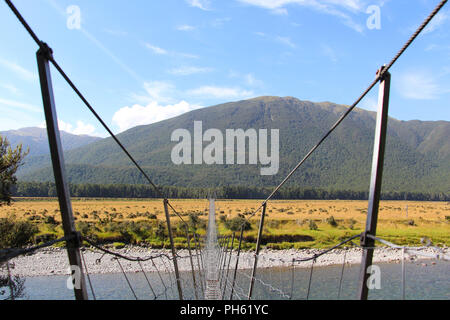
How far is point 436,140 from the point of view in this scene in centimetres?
12862

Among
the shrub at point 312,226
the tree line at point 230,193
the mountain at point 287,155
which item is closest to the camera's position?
the shrub at point 312,226

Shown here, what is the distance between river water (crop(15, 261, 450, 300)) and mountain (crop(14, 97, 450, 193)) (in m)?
59.2

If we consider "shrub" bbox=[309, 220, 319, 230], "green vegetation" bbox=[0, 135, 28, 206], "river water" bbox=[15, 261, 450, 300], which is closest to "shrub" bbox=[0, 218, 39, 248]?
"green vegetation" bbox=[0, 135, 28, 206]

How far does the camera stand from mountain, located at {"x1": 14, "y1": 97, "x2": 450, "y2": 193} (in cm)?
8250

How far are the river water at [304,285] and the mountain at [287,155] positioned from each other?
59235 mm

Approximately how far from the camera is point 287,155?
106m

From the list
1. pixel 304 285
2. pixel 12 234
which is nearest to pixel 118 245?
pixel 12 234

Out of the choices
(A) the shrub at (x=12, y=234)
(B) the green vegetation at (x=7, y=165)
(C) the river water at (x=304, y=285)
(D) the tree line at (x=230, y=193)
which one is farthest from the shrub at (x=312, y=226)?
(D) the tree line at (x=230, y=193)

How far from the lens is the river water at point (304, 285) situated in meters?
13.9

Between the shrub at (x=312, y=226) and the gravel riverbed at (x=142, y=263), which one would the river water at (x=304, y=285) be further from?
the shrub at (x=312, y=226)

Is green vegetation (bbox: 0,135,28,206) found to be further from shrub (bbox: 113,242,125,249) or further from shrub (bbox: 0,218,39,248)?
shrub (bbox: 113,242,125,249)

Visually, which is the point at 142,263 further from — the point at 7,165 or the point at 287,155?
the point at 287,155
